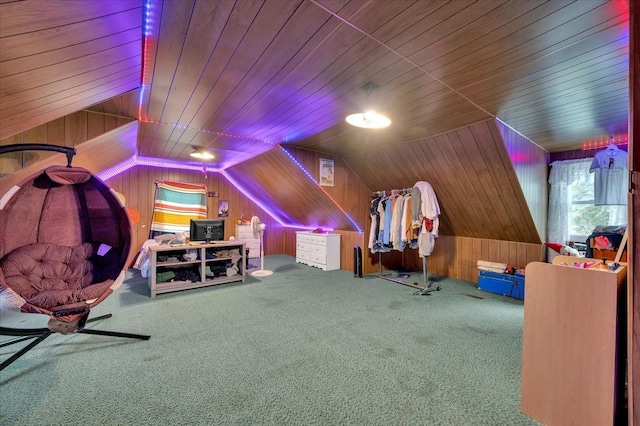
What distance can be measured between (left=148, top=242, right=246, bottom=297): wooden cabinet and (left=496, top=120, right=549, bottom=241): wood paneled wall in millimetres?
4324

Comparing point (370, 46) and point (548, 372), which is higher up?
point (370, 46)

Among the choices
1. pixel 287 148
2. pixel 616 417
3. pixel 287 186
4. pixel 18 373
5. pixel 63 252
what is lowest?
pixel 18 373

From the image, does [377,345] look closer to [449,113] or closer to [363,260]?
[449,113]

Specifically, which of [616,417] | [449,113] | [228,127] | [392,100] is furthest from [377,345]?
[228,127]

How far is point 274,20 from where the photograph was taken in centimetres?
Answer: 166

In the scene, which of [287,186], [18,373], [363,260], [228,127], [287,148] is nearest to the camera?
[18,373]

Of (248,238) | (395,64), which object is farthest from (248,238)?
(395,64)

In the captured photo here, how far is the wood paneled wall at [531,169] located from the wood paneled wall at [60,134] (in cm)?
456

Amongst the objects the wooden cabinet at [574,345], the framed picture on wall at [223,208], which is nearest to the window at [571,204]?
the wooden cabinet at [574,345]

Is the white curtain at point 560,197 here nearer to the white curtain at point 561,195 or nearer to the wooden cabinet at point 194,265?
the white curtain at point 561,195

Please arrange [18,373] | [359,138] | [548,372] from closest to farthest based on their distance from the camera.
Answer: [548,372] → [18,373] → [359,138]

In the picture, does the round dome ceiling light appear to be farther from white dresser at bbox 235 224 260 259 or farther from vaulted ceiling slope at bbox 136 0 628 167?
white dresser at bbox 235 224 260 259

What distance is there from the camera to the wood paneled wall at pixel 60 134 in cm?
243

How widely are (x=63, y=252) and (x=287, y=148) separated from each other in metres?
3.27
